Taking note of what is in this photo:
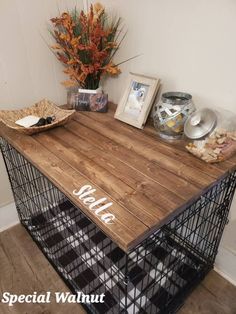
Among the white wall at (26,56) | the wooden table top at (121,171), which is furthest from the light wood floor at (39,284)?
the wooden table top at (121,171)

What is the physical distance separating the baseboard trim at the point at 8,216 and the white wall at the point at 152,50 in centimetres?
5

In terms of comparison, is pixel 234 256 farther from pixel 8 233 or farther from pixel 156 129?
pixel 8 233

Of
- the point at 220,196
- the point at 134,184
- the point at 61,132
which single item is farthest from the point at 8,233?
the point at 220,196

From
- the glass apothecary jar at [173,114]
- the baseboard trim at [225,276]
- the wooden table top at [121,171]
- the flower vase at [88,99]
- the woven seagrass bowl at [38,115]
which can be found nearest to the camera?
the wooden table top at [121,171]

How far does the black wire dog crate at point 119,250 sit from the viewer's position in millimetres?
1269

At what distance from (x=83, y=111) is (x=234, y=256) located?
1205mm

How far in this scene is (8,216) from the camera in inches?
69.9

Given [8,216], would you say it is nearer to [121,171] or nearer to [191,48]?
[121,171]

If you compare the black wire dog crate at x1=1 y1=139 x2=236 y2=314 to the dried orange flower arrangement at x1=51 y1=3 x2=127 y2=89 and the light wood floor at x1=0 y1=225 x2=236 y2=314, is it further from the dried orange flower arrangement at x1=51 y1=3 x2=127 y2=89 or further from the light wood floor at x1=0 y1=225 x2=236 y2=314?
the dried orange flower arrangement at x1=51 y1=3 x2=127 y2=89

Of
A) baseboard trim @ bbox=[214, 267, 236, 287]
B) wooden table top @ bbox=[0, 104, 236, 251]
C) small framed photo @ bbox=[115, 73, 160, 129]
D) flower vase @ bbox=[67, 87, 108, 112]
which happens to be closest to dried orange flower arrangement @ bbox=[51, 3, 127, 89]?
flower vase @ bbox=[67, 87, 108, 112]

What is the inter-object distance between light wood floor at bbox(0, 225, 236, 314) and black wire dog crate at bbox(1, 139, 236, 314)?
0.15 ft

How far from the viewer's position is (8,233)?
5.72ft

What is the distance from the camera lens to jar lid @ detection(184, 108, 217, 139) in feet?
3.61

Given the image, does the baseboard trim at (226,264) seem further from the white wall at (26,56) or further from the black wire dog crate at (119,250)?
the white wall at (26,56)
